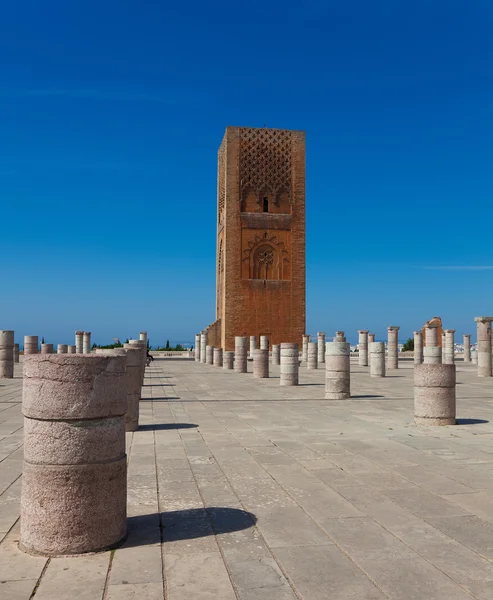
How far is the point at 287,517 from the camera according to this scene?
13.1 ft

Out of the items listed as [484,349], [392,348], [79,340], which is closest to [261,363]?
[484,349]

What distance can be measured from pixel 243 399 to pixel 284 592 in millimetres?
8897

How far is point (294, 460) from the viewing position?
582 cm

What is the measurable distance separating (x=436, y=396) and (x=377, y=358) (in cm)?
1009

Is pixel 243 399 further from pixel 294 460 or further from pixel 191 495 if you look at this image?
pixel 191 495

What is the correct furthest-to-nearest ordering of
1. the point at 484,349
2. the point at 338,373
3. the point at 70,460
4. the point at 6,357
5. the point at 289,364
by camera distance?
the point at 484,349, the point at 6,357, the point at 289,364, the point at 338,373, the point at 70,460

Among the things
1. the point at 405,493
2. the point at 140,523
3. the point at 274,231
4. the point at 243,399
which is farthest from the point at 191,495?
the point at 274,231

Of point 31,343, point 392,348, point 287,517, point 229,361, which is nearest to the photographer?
point 287,517

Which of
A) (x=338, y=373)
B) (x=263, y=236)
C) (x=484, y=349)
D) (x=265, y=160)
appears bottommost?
(x=338, y=373)

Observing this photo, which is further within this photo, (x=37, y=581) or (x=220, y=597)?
(x=37, y=581)

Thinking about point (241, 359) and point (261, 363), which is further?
point (241, 359)

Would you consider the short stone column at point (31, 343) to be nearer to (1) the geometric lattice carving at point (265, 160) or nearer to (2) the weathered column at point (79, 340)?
(2) the weathered column at point (79, 340)

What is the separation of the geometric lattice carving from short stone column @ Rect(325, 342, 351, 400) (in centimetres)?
2700

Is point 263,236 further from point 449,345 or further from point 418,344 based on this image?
point 418,344
